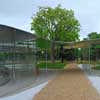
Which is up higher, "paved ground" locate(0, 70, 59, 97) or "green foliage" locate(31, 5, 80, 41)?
"green foliage" locate(31, 5, 80, 41)

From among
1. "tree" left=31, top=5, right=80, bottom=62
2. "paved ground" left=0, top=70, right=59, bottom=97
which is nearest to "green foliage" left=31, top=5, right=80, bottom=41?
"tree" left=31, top=5, right=80, bottom=62

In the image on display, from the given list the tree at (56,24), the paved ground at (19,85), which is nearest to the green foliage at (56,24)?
the tree at (56,24)

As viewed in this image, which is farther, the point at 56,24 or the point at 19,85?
the point at 56,24

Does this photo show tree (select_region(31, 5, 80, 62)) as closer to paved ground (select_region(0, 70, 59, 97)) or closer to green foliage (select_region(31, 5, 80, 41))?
green foliage (select_region(31, 5, 80, 41))

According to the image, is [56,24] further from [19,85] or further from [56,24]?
[19,85]

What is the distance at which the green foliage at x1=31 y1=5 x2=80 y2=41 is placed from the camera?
114ft

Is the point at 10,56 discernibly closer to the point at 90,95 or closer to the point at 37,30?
the point at 90,95

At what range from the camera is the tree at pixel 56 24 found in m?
34.8

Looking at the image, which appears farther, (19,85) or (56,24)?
(56,24)

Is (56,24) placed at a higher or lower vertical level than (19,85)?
higher

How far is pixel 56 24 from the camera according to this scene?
3512cm

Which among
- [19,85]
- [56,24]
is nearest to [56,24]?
[56,24]

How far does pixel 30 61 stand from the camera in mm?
19562

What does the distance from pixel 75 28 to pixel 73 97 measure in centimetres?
2667
